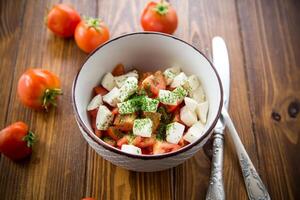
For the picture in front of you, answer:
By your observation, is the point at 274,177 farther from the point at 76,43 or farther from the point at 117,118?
the point at 76,43

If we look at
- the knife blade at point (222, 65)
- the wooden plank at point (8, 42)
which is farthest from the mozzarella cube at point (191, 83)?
the wooden plank at point (8, 42)

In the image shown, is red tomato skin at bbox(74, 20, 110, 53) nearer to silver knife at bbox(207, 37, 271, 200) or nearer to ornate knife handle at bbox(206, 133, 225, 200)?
silver knife at bbox(207, 37, 271, 200)

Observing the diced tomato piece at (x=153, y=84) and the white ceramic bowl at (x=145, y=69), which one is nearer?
the white ceramic bowl at (x=145, y=69)

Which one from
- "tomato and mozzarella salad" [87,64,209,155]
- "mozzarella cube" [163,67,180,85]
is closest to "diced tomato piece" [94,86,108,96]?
"tomato and mozzarella salad" [87,64,209,155]

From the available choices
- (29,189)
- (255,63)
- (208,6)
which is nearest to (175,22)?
(208,6)

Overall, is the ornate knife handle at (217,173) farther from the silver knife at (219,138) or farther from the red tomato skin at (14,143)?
the red tomato skin at (14,143)

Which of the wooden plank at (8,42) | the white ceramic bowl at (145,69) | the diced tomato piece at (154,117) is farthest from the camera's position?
the wooden plank at (8,42)

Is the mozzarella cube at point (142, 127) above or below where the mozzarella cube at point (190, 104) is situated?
below
